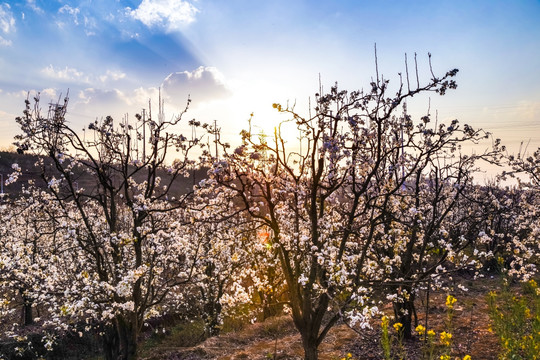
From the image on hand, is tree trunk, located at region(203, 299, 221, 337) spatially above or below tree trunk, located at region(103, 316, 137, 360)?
below

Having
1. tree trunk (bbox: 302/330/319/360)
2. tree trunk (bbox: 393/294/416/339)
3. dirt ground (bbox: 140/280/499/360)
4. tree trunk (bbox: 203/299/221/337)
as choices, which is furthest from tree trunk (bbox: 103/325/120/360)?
tree trunk (bbox: 393/294/416/339)

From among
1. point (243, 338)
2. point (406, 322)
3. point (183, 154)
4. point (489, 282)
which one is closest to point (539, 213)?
point (489, 282)

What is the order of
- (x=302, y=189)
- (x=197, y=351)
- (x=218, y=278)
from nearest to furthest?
(x=302, y=189), (x=197, y=351), (x=218, y=278)

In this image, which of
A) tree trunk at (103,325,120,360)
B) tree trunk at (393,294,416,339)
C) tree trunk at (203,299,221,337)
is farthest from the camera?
tree trunk at (203,299,221,337)

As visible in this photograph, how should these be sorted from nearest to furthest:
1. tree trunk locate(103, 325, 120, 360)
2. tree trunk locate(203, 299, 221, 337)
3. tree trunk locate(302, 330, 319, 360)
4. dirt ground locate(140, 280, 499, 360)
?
tree trunk locate(302, 330, 319, 360)
dirt ground locate(140, 280, 499, 360)
tree trunk locate(103, 325, 120, 360)
tree trunk locate(203, 299, 221, 337)

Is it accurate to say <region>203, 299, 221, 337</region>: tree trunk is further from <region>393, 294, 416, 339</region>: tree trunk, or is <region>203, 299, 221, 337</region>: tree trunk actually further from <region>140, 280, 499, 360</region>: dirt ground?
<region>393, 294, 416, 339</region>: tree trunk

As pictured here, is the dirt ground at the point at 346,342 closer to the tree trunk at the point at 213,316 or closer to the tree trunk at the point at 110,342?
the tree trunk at the point at 213,316

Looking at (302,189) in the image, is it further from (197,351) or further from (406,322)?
(197,351)

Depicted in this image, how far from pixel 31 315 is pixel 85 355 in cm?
745

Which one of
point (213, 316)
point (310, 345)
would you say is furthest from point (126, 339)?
point (213, 316)

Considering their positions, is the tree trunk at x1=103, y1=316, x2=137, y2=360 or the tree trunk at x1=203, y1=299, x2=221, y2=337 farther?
the tree trunk at x1=203, y1=299, x2=221, y2=337

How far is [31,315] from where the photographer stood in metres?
25.6

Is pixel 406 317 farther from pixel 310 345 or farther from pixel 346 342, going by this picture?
pixel 310 345

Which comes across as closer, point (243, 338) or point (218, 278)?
point (243, 338)
